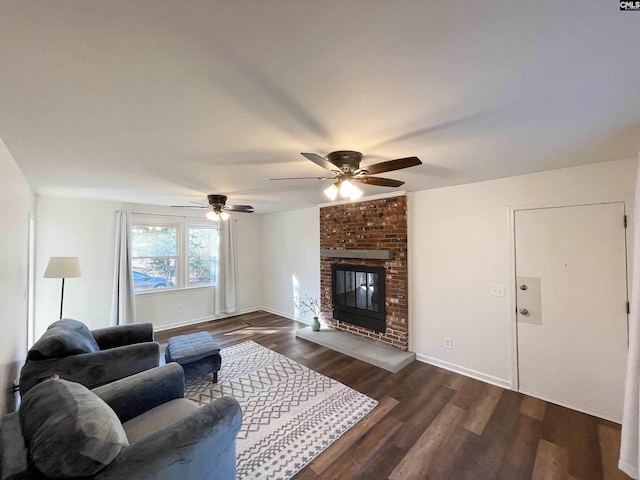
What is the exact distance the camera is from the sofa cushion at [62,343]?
2059mm

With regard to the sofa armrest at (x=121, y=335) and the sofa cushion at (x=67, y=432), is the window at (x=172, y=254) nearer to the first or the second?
the sofa armrest at (x=121, y=335)

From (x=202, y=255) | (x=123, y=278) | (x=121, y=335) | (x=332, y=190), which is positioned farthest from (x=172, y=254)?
(x=332, y=190)

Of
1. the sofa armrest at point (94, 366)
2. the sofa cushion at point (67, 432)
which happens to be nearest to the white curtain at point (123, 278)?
the sofa armrest at point (94, 366)

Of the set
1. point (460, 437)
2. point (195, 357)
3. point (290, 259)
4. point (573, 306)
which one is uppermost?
point (290, 259)

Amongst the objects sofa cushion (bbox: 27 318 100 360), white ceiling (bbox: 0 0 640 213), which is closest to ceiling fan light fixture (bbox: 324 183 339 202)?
white ceiling (bbox: 0 0 640 213)

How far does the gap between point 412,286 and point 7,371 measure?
13.6 ft

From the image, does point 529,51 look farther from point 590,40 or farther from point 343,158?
point 343,158

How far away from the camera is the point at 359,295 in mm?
4184

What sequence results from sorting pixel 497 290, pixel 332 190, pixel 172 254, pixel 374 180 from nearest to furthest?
pixel 332 190 → pixel 374 180 → pixel 497 290 → pixel 172 254

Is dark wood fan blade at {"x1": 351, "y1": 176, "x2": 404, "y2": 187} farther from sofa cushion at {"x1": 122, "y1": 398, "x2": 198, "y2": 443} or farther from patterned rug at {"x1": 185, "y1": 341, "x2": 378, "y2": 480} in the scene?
patterned rug at {"x1": 185, "y1": 341, "x2": 378, "y2": 480}

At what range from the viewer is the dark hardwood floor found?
71.7 inches

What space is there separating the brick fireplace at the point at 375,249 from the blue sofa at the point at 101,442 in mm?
2670

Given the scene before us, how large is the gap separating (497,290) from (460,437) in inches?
62.9

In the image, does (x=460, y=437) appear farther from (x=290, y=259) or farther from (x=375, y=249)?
(x=290, y=259)
